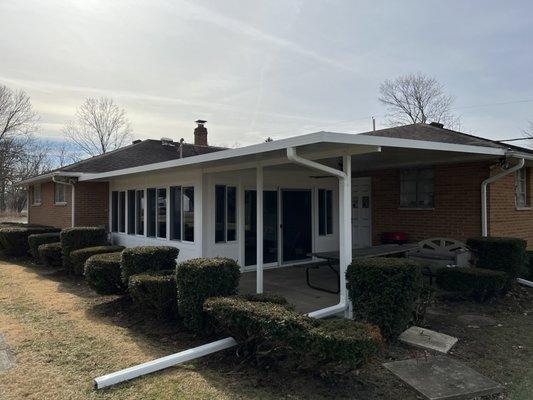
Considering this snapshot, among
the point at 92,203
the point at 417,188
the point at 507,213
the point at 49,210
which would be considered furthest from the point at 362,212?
the point at 49,210

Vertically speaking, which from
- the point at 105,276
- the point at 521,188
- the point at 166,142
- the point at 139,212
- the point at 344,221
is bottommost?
the point at 105,276

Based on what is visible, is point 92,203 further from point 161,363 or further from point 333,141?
point 333,141

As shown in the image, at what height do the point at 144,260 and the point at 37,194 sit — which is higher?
the point at 37,194

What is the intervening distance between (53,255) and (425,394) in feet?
33.0

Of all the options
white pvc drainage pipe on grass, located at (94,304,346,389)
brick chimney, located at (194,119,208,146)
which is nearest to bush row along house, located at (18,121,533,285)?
white pvc drainage pipe on grass, located at (94,304,346,389)

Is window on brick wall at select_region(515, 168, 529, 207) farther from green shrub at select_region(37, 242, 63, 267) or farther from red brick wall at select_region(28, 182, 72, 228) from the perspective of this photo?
red brick wall at select_region(28, 182, 72, 228)

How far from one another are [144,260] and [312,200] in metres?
5.54

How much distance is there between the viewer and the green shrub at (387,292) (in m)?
5.13

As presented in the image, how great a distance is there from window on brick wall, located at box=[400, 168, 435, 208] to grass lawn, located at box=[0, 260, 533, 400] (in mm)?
2946

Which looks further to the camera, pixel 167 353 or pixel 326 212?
pixel 326 212

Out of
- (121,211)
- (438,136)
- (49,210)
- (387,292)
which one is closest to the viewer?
(387,292)

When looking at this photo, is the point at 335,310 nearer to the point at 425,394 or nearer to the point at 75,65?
the point at 425,394

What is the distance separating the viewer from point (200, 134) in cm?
2053

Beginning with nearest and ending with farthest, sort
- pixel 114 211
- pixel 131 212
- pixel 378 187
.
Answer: pixel 378 187, pixel 131 212, pixel 114 211
